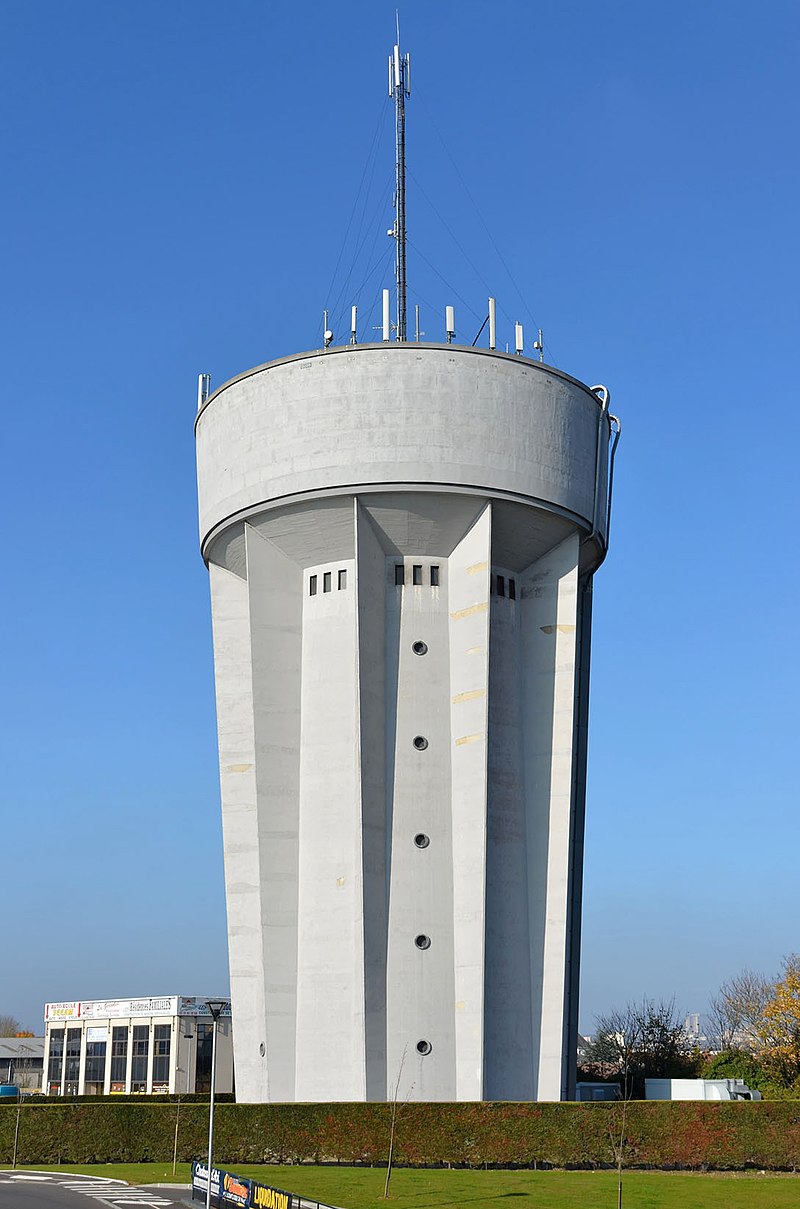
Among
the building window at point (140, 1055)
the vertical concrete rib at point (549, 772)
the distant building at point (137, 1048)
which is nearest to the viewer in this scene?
the vertical concrete rib at point (549, 772)

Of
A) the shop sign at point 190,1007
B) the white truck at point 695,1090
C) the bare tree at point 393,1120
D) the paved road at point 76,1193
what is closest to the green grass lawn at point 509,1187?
the bare tree at point 393,1120

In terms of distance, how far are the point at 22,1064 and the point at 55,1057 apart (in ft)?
62.7

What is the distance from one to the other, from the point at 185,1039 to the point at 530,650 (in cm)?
4158

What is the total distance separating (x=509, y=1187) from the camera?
88.8ft

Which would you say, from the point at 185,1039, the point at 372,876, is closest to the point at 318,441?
the point at 372,876

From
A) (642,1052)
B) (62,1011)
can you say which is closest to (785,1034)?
(642,1052)

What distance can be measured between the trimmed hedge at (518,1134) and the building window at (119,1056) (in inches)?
1742

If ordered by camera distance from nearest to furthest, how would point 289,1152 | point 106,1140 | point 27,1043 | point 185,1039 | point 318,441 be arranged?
point 289,1152 → point 106,1140 → point 318,441 → point 185,1039 → point 27,1043

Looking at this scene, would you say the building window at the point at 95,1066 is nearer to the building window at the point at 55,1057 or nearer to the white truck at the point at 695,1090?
the building window at the point at 55,1057

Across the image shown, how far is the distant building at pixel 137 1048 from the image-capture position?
70438 mm

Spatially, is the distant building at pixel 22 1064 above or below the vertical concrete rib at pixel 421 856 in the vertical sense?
below

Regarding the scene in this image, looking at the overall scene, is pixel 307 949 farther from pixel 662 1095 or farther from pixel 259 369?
pixel 259 369

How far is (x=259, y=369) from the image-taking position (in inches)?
1471

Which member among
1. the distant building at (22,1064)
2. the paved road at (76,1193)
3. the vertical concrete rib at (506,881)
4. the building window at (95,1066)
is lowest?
the distant building at (22,1064)
